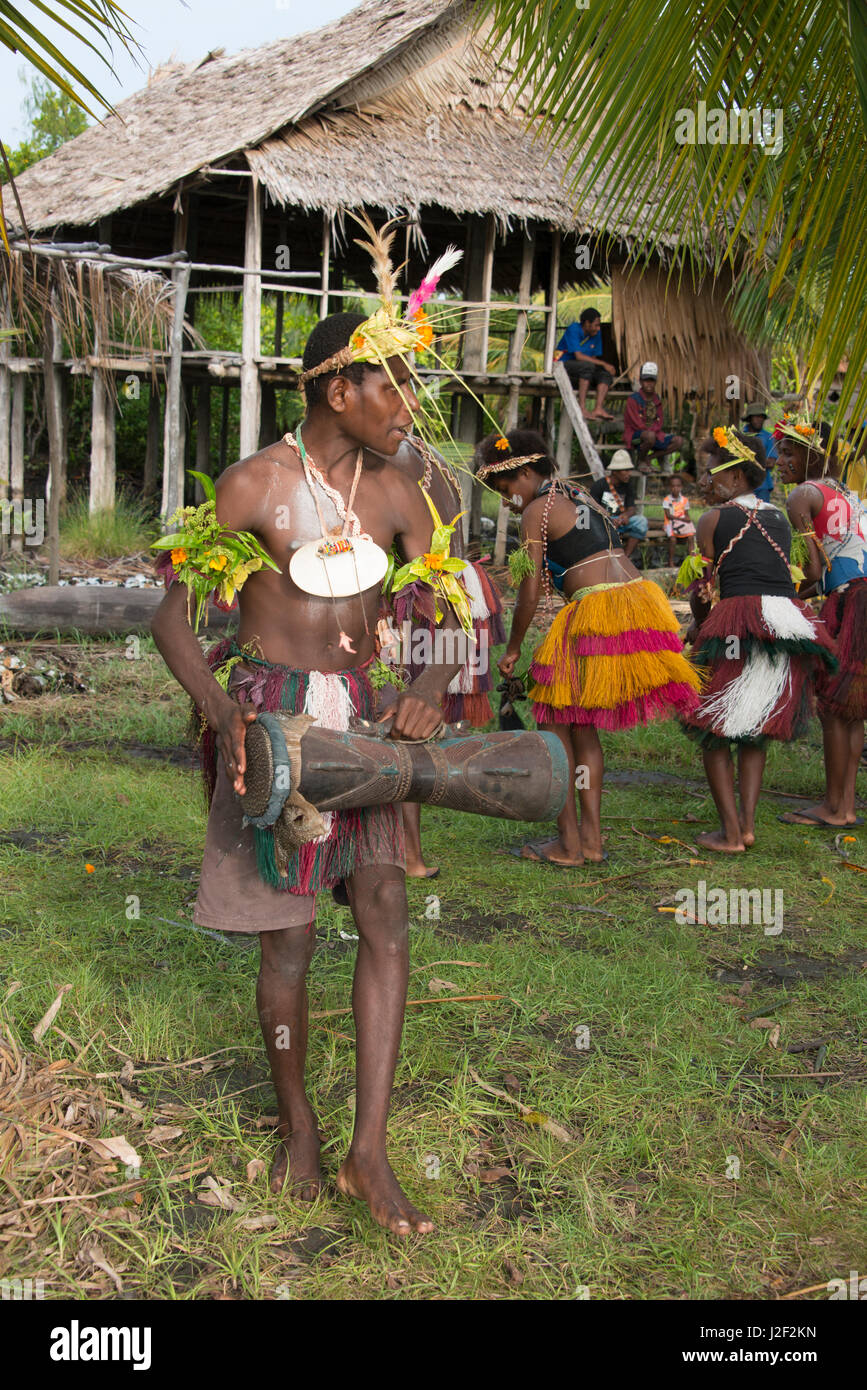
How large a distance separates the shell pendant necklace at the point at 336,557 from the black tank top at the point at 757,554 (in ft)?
11.2

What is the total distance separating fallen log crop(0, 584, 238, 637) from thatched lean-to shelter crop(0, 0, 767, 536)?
3.10 m

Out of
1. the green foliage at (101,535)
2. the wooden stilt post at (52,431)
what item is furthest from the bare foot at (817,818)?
the green foliage at (101,535)

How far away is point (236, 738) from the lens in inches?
106

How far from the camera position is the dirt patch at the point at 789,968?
14.4 ft

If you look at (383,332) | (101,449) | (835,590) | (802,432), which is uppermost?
(383,332)

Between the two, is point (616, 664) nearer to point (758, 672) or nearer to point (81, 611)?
point (758, 672)

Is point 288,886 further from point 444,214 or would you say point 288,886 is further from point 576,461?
point 576,461

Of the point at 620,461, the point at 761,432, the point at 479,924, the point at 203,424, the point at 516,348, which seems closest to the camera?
the point at 479,924

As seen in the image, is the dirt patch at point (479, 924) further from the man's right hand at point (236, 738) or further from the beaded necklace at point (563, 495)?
the man's right hand at point (236, 738)

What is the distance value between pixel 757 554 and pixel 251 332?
8.88 m

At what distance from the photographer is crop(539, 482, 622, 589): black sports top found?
5.73m

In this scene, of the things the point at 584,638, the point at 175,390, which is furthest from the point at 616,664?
the point at 175,390

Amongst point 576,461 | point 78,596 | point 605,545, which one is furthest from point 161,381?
point 605,545

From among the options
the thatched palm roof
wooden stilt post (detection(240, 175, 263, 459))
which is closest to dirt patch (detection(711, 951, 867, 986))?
wooden stilt post (detection(240, 175, 263, 459))
